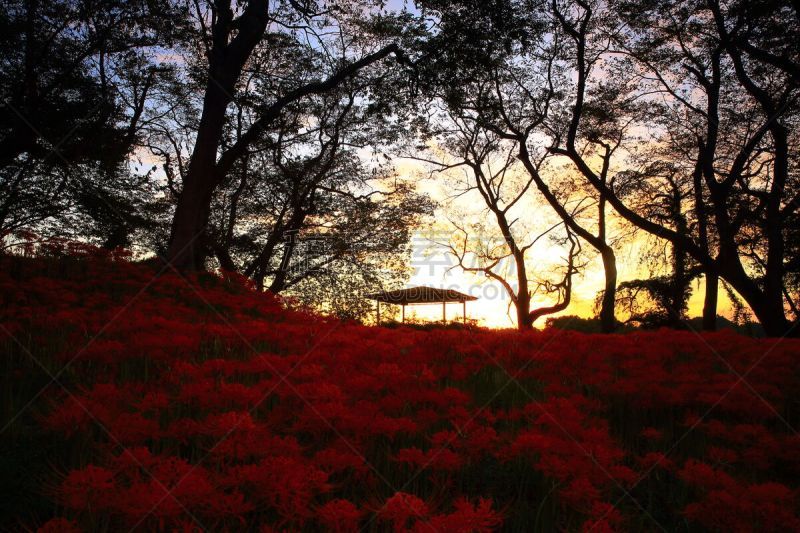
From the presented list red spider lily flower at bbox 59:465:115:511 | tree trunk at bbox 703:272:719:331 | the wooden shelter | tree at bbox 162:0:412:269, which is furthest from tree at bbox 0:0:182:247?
tree trunk at bbox 703:272:719:331

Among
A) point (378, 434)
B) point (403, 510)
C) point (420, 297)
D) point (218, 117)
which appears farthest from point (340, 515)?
point (420, 297)

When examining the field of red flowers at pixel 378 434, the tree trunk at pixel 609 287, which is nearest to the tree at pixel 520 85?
the tree trunk at pixel 609 287

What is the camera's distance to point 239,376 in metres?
3.73

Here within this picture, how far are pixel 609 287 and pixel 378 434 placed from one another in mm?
18702

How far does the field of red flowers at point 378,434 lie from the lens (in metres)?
1.76

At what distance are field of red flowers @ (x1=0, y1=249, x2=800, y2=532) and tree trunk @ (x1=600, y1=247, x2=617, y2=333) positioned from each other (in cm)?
1354

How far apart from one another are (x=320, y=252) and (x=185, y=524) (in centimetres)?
2154

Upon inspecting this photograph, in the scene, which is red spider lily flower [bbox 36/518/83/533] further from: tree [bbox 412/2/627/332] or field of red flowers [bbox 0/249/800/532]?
tree [bbox 412/2/627/332]

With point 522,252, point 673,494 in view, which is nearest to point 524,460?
point 673,494

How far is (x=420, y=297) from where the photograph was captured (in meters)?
28.8

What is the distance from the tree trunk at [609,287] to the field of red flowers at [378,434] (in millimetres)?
13536

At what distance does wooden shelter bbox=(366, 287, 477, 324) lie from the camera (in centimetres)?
2410

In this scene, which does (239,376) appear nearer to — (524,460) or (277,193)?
(524,460)

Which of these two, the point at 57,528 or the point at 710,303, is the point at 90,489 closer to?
the point at 57,528
